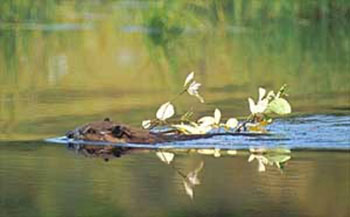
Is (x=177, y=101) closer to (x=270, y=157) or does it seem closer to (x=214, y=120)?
(x=214, y=120)

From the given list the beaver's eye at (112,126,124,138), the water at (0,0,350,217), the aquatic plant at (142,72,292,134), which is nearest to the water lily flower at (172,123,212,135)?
the aquatic plant at (142,72,292,134)

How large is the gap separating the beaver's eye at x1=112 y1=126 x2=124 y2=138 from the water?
0.67 ft

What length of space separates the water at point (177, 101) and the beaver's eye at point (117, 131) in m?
0.20

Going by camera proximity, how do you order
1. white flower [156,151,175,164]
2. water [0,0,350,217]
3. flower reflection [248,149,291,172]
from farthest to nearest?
white flower [156,151,175,164]
flower reflection [248,149,291,172]
water [0,0,350,217]

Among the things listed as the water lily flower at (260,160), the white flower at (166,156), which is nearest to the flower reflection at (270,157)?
the water lily flower at (260,160)

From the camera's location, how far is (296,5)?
26.0 metres

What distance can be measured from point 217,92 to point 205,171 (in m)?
5.85

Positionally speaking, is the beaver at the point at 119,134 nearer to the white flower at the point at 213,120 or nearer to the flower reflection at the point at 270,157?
the white flower at the point at 213,120

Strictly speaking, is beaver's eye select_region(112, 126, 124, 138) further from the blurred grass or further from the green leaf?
the green leaf

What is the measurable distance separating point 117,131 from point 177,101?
3.52m

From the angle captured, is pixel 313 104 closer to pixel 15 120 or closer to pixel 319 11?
pixel 15 120

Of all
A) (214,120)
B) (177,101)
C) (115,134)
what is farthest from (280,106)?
(177,101)

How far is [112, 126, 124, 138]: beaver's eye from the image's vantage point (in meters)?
9.67

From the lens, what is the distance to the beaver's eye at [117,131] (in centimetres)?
967
